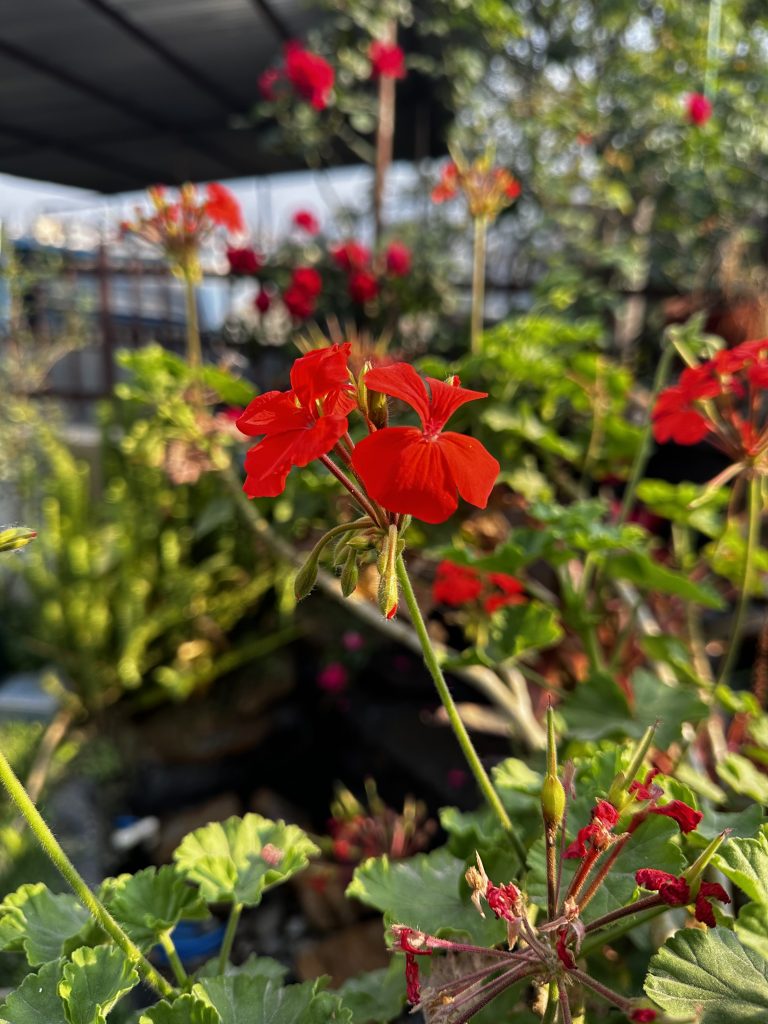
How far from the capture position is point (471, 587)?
5.26 feet

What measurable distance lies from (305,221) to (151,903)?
3369 millimetres

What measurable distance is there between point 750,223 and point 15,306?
13.6 feet

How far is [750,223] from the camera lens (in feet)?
15.2

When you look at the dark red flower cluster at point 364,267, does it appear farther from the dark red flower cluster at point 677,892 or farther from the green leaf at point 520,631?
the dark red flower cluster at point 677,892

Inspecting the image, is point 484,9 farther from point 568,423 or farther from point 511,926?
point 511,926

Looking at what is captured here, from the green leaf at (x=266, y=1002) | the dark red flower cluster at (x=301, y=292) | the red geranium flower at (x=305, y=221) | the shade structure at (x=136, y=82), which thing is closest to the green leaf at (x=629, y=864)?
the green leaf at (x=266, y=1002)

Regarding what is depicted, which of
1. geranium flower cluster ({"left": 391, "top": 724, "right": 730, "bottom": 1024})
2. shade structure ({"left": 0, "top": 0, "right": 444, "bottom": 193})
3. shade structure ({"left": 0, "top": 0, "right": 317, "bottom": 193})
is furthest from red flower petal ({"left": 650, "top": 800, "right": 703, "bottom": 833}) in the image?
shade structure ({"left": 0, "top": 0, "right": 317, "bottom": 193})

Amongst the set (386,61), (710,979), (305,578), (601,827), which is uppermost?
(386,61)

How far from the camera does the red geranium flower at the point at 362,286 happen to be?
3238 mm

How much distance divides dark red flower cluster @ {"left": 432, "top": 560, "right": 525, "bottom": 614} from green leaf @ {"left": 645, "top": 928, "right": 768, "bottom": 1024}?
0.98m

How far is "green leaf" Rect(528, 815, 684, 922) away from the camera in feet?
2.13

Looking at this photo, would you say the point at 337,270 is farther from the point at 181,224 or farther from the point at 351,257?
the point at 181,224

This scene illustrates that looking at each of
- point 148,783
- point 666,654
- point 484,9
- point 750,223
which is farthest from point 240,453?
point 750,223

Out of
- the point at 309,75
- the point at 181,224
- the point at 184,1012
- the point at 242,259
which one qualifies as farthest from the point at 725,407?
the point at 309,75
